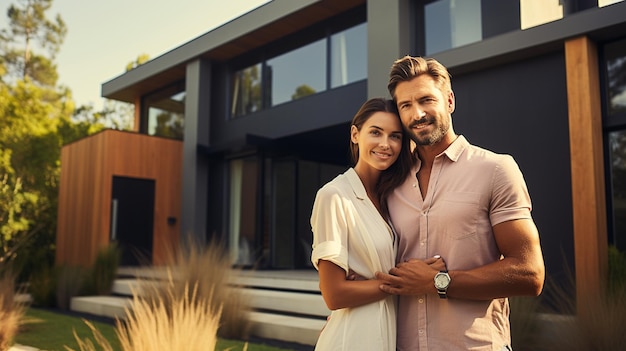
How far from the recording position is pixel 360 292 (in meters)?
1.63

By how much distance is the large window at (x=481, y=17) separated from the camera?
6687 millimetres

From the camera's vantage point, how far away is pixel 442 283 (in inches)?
59.7

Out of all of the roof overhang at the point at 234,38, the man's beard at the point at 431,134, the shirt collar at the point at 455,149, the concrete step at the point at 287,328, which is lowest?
the concrete step at the point at 287,328

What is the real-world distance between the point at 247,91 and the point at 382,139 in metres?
9.45

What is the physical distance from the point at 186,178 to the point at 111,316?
424 cm

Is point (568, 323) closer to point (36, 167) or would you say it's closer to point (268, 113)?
point (268, 113)

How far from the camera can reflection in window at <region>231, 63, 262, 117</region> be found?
1076 centimetres

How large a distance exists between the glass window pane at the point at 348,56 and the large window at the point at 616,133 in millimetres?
3582

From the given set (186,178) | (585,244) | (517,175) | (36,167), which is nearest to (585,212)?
(585,244)

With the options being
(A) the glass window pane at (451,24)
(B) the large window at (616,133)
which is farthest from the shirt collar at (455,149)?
(A) the glass window pane at (451,24)

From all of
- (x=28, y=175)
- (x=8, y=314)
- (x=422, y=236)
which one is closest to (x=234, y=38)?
(x=8, y=314)

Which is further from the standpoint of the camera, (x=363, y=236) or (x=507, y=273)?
(x=363, y=236)

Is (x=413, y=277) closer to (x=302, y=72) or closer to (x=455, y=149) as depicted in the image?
Result: (x=455, y=149)

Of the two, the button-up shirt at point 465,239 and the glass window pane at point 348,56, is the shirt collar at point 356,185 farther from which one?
the glass window pane at point 348,56
